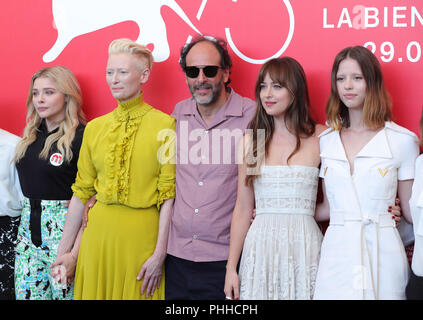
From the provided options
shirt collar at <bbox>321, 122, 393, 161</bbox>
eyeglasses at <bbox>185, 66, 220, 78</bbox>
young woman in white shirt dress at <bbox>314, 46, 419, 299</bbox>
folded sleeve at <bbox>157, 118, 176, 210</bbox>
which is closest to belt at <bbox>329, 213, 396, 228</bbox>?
young woman in white shirt dress at <bbox>314, 46, 419, 299</bbox>

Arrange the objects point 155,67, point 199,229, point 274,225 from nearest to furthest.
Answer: point 274,225
point 199,229
point 155,67

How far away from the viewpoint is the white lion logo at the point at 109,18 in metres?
3.88

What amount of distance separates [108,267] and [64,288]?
1.38ft

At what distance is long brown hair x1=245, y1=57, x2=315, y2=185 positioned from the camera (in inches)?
125

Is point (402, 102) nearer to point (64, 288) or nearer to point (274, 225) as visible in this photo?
point (274, 225)

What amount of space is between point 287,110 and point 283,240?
77 cm

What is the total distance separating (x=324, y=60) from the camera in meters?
3.59

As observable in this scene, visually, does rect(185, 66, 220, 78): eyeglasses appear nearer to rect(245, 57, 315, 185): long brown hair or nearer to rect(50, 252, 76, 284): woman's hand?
rect(245, 57, 315, 185): long brown hair

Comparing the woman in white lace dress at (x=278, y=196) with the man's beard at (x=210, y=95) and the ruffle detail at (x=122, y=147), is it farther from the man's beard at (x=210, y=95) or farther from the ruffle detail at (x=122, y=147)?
the ruffle detail at (x=122, y=147)

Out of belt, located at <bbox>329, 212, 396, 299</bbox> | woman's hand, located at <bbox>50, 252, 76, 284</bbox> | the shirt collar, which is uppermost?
the shirt collar

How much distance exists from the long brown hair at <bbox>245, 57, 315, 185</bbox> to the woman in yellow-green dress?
0.56m

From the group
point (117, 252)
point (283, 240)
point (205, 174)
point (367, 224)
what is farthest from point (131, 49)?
point (367, 224)

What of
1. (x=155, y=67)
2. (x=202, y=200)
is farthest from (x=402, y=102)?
(x=155, y=67)

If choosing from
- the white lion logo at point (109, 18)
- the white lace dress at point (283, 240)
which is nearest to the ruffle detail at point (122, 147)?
the white lion logo at point (109, 18)
